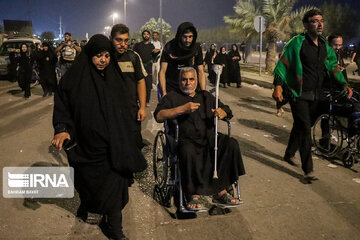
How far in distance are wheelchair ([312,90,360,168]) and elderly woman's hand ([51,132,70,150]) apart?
4015mm

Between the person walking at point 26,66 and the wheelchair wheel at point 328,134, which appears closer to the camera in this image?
the wheelchair wheel at point 328,134

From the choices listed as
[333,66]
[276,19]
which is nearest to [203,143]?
[333,66]

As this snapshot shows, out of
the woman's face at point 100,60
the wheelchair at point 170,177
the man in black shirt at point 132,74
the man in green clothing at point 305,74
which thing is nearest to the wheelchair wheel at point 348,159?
the man in green clothing at point 305,74

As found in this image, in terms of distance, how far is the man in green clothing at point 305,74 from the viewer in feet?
16.5

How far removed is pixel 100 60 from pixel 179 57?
239cm

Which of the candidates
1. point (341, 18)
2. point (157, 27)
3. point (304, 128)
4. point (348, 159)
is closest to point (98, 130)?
point (304, 128)

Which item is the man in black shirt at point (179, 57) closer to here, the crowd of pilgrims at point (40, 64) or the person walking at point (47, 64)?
the crowd of pilgrims at point (40, 64)

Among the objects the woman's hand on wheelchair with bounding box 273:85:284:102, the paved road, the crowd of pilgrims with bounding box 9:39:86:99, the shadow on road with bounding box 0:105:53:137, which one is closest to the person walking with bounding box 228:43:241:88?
the crowd of pilgrims with bounding box 9:39:86:99

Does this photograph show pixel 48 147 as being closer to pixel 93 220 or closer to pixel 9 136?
pixel 9 136

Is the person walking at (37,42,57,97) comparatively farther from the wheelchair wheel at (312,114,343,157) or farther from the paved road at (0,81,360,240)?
the wheelchair wheel at (312,114,343,157)

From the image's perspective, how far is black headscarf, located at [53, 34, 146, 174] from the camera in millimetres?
3211

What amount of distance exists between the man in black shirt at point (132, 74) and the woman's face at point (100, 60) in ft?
4.84

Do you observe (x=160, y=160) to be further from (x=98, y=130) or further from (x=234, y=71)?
(x=234, y=71)

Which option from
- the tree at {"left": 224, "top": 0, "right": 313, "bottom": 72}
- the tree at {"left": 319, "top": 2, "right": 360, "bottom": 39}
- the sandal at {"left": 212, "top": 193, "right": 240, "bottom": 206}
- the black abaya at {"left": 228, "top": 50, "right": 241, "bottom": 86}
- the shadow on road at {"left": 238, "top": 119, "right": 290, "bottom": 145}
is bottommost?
the shadow on road at {"left": 238, "top": 119, "right": 290, "bottom": 145}
